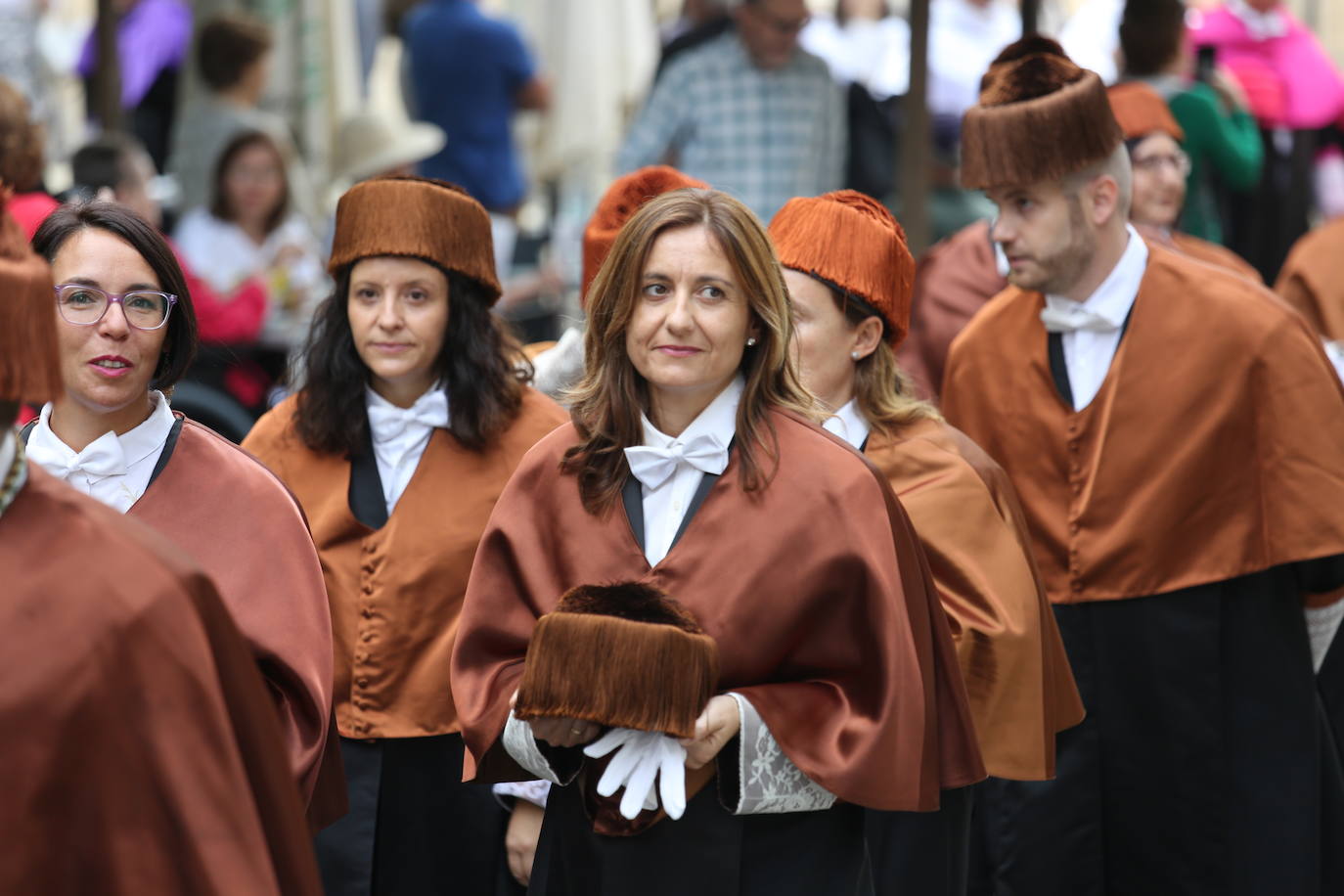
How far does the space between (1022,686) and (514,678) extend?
1266mm

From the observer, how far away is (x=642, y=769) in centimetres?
331

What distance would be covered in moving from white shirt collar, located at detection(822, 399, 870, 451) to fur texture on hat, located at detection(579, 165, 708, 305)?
3.38 ft

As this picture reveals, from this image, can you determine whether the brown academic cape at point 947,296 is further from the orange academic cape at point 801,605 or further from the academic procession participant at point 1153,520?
the orange academic cape at point 801,605

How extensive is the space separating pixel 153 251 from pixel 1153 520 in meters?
2.61

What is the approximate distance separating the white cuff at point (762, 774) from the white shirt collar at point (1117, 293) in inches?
84.2

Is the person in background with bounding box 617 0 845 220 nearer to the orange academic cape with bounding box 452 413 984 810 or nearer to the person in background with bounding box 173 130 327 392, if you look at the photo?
the person in background with bounding box 173 130 327 392

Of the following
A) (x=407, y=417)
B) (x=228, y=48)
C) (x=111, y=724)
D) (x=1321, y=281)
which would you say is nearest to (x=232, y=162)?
(x=228, y=48)

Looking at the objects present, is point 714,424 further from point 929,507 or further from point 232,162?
point 232,162

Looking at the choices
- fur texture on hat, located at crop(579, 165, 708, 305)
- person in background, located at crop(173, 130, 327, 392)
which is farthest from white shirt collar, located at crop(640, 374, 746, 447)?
person in background, located at crop(173, 130, 327, 392)

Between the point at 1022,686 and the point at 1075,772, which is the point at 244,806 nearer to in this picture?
the point at 1022,686

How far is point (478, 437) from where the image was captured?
4641 mm

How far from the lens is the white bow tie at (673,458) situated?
3543 millimetres

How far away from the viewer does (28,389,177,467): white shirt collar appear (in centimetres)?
359

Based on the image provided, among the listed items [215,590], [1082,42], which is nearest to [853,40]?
[1082,42]
